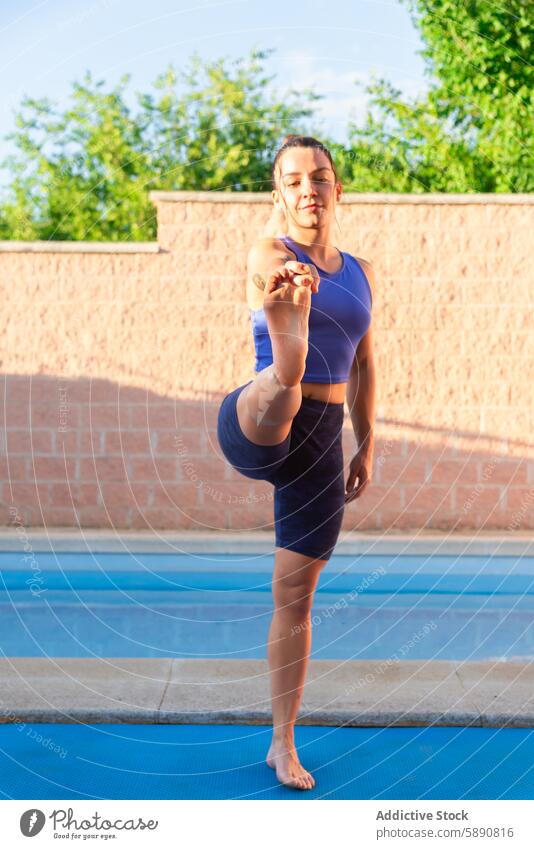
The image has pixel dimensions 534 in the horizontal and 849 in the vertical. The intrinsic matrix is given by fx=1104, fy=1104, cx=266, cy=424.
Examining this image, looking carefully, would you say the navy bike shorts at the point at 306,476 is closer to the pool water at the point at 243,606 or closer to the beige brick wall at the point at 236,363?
the pool water at the point at 243,606

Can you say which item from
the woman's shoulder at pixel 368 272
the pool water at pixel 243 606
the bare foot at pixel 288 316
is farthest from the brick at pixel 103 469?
the bare foot at pixel 288 316

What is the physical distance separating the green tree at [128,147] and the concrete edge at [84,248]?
7.64 ft

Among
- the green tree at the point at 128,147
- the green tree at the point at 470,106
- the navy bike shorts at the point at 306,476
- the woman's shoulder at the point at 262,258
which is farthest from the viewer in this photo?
the green tree at the point at 128,147

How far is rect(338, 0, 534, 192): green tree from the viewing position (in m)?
8.73

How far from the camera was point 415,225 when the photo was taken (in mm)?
7691

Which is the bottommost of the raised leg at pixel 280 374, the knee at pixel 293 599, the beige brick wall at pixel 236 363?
the beige brick wall at pixel 236 363

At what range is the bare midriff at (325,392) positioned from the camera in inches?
105

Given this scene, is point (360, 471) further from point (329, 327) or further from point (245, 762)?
point (245, 762)

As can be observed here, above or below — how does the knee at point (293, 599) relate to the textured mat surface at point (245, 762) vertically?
above

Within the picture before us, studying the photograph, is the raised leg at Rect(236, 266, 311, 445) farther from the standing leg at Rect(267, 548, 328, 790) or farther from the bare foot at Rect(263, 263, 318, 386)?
the standing leg at Rect(267, 548, 328, 790)

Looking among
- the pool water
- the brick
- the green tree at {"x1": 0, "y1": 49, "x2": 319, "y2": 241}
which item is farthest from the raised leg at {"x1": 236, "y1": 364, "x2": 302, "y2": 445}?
the green tree at {"x1": 0, "y1": 49, "x2": 319, "y2": 241}

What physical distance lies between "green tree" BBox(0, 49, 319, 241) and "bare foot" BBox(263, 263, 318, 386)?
781 centimetres

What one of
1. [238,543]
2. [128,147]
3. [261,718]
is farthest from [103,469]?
[128,147]

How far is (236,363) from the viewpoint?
776 centimetres
